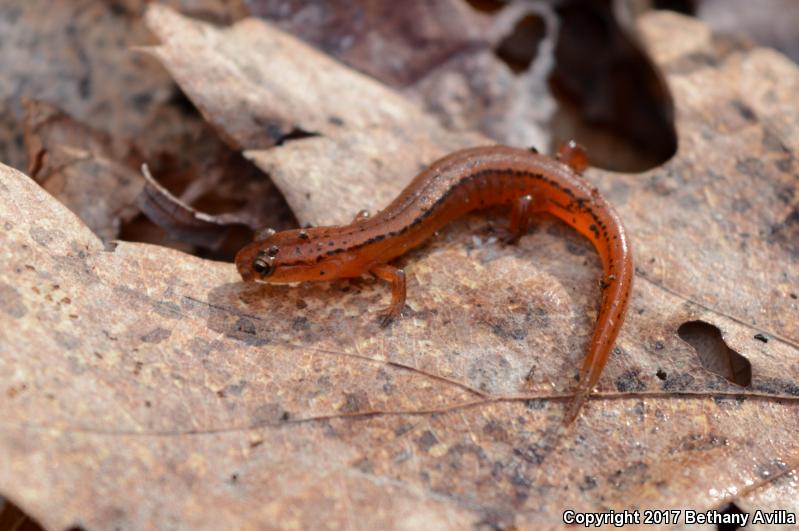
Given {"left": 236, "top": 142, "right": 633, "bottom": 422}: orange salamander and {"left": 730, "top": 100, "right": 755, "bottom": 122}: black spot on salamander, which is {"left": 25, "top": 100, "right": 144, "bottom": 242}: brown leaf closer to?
{"left": 236, "top": 142, "right": 633, "bottom": 422}: orange salamander

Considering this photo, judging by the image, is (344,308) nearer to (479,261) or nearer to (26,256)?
(479,261)

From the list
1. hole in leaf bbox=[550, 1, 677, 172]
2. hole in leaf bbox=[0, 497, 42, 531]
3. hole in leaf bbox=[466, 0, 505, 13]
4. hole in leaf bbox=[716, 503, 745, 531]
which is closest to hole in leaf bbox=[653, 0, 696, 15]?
hole in leaf bbox=[550, 1, 677, 172]

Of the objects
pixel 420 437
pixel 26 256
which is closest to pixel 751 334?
pixel 420 437

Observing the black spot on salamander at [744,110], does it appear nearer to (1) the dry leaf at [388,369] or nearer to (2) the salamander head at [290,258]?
(1) the dry leaf at [388,369]

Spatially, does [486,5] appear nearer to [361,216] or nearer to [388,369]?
[361,216]

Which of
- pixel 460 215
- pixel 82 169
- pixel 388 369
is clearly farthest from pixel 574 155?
pixel 82 169

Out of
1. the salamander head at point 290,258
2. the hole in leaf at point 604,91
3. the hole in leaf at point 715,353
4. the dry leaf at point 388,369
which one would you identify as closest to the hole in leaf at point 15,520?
the dry leaf at point 388,369

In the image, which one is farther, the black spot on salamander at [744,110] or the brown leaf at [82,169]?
the black spot on salamander at [744,110]
